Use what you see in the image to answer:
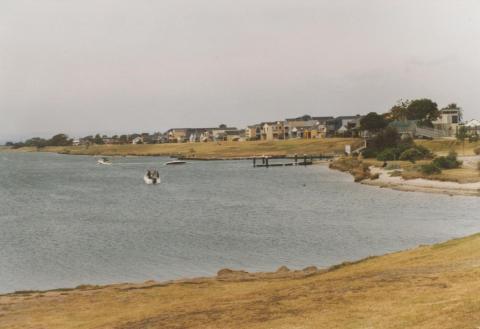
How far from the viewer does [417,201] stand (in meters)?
59.8

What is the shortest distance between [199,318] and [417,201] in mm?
46305

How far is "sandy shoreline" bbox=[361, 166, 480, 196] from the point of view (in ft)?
204

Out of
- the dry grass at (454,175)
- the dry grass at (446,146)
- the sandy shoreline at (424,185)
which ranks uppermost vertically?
the dry grass at (446,146)

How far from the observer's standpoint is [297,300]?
59.8ft

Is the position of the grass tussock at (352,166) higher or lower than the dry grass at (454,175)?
lower

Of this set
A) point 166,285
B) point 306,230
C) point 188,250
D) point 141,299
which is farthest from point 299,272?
point 306,230

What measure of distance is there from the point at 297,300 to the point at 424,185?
55.4 metres

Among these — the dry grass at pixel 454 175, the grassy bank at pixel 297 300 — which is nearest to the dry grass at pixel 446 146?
the dry grass at pixel 454 175

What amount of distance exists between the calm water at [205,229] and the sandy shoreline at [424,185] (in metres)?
2.28

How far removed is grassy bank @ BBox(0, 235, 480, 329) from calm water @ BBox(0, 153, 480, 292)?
6.48m

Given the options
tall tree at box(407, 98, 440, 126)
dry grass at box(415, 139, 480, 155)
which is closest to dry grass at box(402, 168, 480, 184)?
dry grass at box(415, 139, 480, 155)

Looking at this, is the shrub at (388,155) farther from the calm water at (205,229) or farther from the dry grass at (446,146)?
the calm water at (205,229)

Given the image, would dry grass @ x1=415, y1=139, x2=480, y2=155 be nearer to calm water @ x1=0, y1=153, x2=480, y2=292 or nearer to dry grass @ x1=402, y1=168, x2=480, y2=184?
dry grass @ x1=402, y1=168, x2=480, y2=184

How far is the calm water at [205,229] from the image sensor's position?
33.1 m
